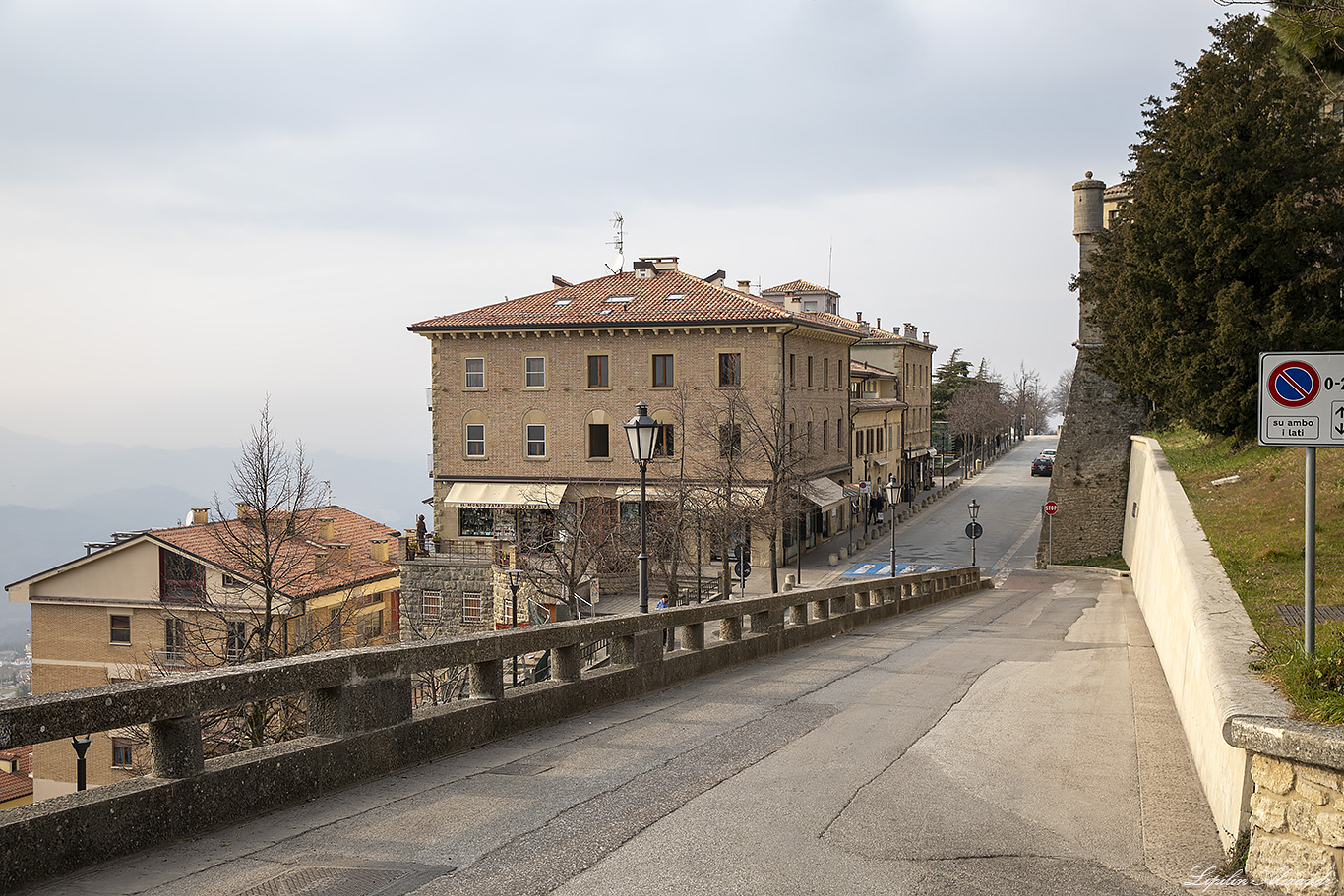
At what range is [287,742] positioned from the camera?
19.7 feet

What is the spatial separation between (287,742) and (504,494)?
4193cm

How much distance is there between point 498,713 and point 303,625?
3189 centimetres

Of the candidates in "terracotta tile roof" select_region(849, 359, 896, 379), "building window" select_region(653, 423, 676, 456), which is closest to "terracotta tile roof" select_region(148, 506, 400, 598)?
"building window" select_region(653, 423, 676, 456)

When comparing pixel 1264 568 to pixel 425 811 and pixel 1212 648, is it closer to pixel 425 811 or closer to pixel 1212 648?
pixel 1212 648

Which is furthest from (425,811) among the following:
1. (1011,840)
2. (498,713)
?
(1011,840)

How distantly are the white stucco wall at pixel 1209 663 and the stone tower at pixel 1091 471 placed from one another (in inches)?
1100

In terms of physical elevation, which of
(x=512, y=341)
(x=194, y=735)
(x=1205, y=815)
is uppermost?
(x=512, y=341)

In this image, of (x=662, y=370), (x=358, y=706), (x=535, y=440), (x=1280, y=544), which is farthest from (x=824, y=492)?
(x=358, y=706)

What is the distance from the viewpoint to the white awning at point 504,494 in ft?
152

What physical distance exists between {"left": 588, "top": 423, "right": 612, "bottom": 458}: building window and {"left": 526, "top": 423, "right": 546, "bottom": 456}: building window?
2268 millimetres

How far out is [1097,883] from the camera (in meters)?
4.97

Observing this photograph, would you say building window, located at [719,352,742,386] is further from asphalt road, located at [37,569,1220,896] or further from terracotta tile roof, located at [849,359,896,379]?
asphalt road, located at [37,569,1220,896]

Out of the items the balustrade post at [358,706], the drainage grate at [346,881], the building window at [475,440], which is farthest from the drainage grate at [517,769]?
the building window at [475,440]

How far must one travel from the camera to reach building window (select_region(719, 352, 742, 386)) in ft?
149
